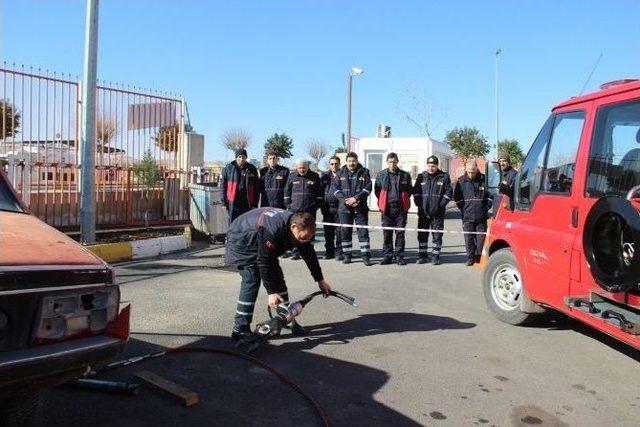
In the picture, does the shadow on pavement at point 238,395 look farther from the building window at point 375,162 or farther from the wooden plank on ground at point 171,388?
the building window at point 375,162

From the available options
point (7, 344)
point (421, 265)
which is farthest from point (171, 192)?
point (7, 344)

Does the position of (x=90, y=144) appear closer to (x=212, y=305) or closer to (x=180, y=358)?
(x=212, y=305)

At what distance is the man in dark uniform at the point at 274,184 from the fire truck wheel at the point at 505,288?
4.88 m

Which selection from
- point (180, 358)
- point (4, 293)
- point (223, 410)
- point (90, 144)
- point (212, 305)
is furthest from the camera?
point (90, 144)

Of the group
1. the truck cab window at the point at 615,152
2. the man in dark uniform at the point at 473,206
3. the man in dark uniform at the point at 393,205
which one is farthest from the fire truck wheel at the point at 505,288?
the man in dark uniform at the point at 473,206

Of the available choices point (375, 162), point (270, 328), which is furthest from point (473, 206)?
point (375, 162)

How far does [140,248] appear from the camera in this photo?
9984mm

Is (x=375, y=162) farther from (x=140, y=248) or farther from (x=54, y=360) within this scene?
(x=54, y=360)

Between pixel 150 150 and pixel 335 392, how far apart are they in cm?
887

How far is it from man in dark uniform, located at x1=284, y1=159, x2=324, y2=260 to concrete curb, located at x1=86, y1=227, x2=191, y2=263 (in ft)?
8.22

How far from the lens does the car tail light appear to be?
2.81 meters

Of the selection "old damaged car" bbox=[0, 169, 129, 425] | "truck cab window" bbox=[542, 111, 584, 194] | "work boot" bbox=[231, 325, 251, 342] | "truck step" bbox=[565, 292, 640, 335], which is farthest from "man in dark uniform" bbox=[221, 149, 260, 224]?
"old damaged car" bbox=[0, 169, 129, 425]

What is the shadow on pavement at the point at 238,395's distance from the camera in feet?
12.0

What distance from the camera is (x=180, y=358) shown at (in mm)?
4715
